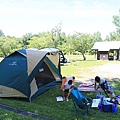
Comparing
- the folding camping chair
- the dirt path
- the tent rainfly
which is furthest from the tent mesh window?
the folding camping chair

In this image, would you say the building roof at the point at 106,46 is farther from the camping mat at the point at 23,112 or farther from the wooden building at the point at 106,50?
the camping mat at the point at 23,112

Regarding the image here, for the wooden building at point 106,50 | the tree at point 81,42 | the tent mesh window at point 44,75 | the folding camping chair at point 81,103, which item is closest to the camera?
the folding camping chair at point 81,103

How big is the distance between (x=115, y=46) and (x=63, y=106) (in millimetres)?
26789

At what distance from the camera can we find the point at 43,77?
878 centimetres

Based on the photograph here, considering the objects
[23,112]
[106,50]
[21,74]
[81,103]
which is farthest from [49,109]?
[106,50]

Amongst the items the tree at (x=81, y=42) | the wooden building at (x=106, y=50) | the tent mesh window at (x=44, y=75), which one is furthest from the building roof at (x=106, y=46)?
the tent mesh window at (x=44, y=75)

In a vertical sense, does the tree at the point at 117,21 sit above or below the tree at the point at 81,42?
above

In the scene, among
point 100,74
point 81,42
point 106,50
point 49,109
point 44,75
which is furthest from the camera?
point 106,50

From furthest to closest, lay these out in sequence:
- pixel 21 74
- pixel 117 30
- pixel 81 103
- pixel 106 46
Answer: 1. pixel 117 30
2. pixel 106 46
3. pixel 21 74
4. pixel 81 103

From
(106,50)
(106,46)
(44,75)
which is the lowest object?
(106,50)

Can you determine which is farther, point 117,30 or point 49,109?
point 117,30

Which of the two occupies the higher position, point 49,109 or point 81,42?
point 81,42

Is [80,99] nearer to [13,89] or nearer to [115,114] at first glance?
[115,114]

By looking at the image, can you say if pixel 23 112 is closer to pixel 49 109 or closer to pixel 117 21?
pixel 49 109
